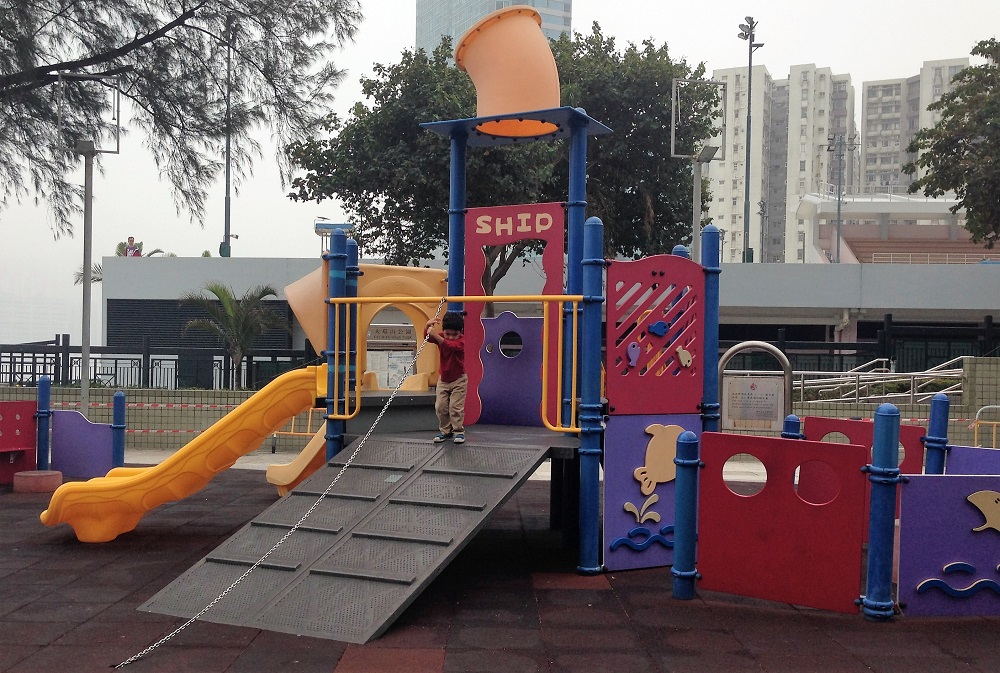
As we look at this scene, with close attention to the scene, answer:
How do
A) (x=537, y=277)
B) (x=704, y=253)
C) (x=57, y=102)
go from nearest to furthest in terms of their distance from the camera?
(x=704, y=253)
(x=57, y=102)
(x=537, y=277)

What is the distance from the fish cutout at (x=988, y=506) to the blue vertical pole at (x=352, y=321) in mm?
4669

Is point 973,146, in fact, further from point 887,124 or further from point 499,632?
point 887,124

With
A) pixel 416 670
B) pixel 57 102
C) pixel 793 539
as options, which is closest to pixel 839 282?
pixel 57 102

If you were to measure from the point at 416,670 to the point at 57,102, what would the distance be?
43.4 feet

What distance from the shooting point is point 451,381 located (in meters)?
7.48

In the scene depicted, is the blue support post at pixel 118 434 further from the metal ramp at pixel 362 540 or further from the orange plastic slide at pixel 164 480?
the metal ramp at pixel 362 540

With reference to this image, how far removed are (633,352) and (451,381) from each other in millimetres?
1459

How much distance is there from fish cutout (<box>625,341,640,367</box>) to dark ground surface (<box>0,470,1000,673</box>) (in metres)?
1.62

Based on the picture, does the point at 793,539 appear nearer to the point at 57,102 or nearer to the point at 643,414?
the point at 643,414

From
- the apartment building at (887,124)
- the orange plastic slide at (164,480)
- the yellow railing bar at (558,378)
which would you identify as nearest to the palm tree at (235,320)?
the orange plastic slide at (164,480)

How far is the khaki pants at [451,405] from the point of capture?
743cm

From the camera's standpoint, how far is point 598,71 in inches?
1049

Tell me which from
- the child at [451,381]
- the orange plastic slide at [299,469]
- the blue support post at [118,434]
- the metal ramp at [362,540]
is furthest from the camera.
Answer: the blue support post at [118,434]

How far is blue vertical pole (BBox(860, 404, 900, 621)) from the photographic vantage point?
18.8 feet
